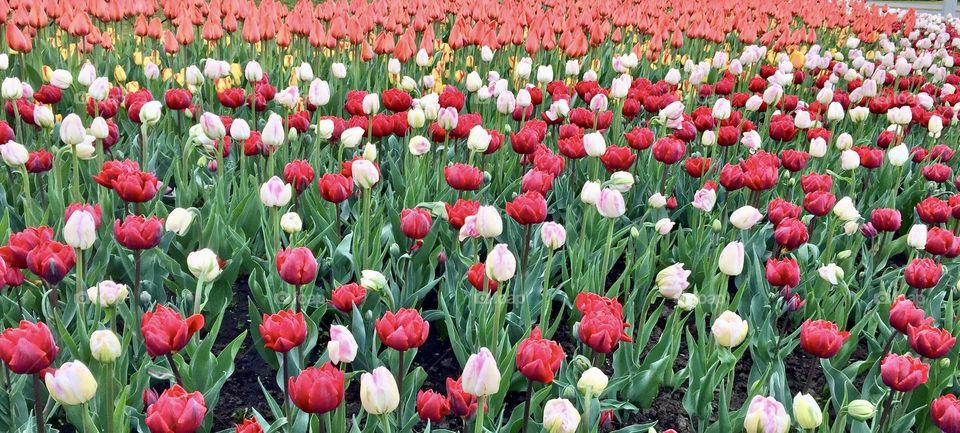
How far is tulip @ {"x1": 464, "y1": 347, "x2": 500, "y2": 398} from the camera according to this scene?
4.76ft

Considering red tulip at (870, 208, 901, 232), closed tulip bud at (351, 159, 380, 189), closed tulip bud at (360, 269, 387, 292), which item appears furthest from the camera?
red tulip at (870, 208, 901, 232)

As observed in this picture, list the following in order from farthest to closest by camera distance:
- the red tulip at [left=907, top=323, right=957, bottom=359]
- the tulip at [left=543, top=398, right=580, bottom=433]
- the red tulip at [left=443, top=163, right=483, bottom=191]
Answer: the red tulip at [left=443, top=163, right=483, bottom=191]
the red tulip at [left=907, top=323, right=957, bottom=359]
the tulip at [left=543, top=398, right=580, bottom=433]

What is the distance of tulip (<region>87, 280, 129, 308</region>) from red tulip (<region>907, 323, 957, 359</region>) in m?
1.86

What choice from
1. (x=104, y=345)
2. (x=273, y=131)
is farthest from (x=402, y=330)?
(x=273, y=131)

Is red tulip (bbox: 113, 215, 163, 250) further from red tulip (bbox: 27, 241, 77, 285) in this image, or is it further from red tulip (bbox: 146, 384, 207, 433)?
red tulip (bbox: 146, 384, 207, 433)

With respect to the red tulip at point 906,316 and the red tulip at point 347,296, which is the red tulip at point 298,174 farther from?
the red tulip at point 906,316

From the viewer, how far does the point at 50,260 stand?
6.13 feet

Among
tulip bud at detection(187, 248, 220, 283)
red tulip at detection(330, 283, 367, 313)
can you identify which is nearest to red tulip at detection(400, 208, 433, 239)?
red tulip at detection(330, 283, 367, 313)

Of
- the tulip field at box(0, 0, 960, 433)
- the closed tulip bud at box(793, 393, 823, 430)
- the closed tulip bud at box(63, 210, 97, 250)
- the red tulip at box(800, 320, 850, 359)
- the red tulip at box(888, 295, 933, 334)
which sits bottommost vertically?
the tulip field at box(0, 0, 960, 433)

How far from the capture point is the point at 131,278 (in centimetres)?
262

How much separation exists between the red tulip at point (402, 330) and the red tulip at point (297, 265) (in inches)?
12.6

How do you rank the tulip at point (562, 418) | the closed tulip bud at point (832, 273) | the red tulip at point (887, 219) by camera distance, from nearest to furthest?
1. the tulip at point (562, 418)
2. the closed tulip bud at point (832, 273)
3. the red tulip at point (887, 219)

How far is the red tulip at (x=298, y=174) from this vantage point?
9.34 ft

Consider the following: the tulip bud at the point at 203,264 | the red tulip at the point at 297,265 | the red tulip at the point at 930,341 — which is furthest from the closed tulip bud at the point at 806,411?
the tulip bud at the point at 203,264
